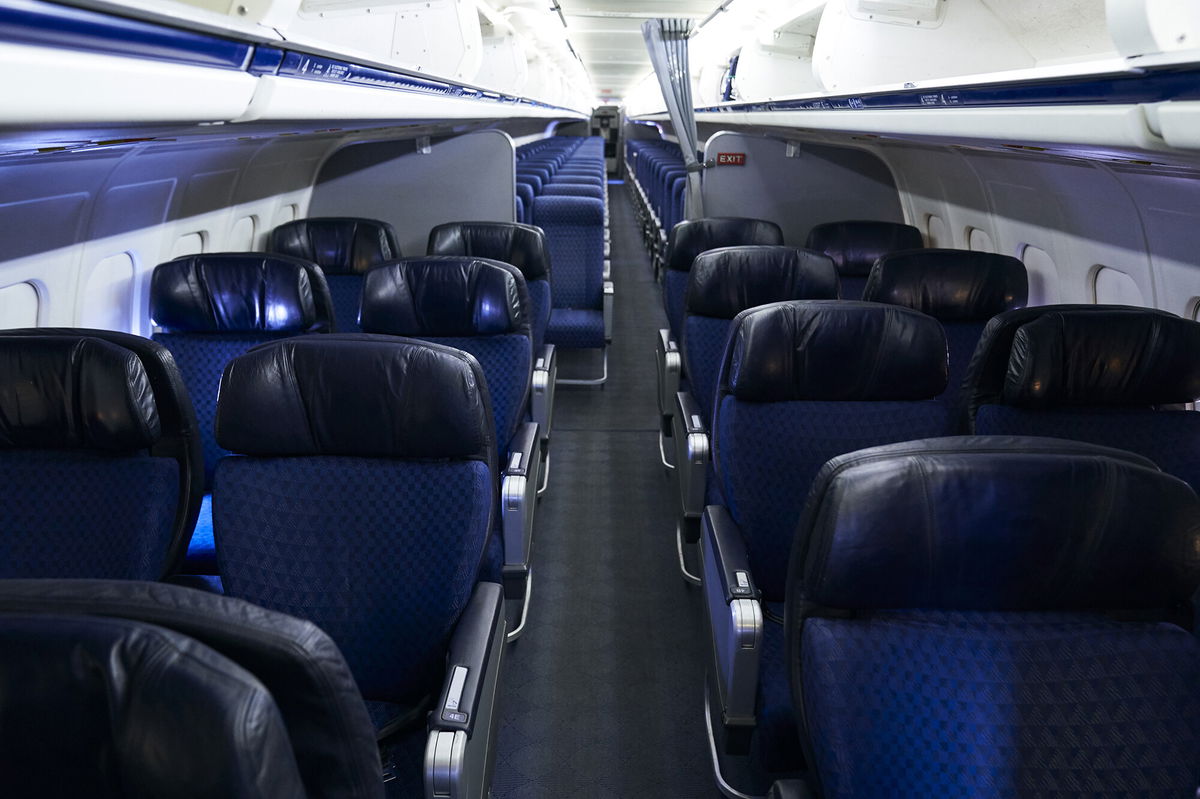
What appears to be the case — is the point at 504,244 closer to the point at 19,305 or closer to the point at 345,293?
the point at 345,293

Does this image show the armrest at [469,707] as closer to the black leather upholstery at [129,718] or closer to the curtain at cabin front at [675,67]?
the black leather upholstery at [129,718]

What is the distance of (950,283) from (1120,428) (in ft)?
4.50

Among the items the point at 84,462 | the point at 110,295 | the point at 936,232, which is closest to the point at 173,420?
the point at 84,462

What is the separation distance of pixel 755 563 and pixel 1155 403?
1340 mm

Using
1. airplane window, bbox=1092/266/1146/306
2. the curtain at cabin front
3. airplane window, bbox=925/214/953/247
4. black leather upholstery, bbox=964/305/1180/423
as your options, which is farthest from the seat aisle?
the curtain at cabin front

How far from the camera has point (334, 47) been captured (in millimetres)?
2170

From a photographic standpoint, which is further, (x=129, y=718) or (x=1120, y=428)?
(x=1120, y=428)

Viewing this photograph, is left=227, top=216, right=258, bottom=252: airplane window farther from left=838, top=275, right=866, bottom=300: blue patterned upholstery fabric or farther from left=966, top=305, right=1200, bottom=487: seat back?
left=966, top=305, right=1200, bottom=487: seat back

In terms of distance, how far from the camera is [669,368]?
13.0ft

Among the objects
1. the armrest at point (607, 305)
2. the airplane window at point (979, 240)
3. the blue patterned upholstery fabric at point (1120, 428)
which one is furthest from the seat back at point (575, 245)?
the blue patterned upholstery fabric at point (1120, 428)

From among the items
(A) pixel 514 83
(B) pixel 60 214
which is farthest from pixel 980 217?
(A) pixel 514 83

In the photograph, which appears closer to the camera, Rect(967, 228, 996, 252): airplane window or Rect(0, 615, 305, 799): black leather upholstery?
Rect(0, 615, 305, 799): black leather upholstery

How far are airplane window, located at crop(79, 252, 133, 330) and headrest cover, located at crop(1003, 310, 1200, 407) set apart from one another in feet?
12.0

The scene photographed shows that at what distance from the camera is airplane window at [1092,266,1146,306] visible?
3.31m
